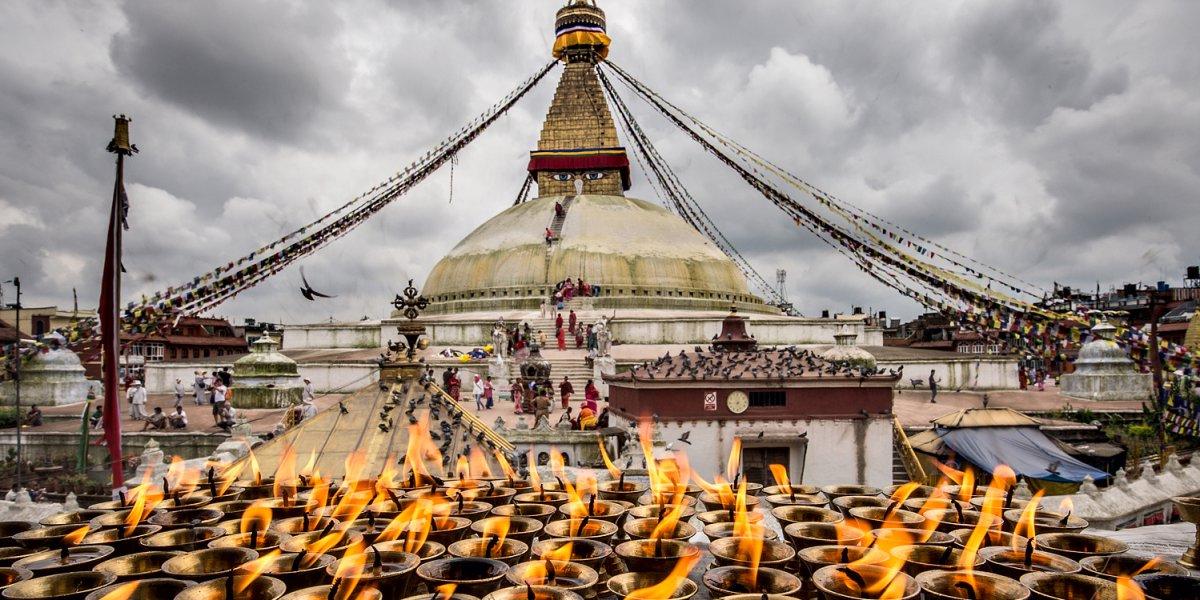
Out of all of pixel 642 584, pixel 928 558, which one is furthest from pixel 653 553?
pixel 928 558

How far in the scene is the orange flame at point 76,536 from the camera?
158 inches

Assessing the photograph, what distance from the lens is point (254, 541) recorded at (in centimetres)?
396

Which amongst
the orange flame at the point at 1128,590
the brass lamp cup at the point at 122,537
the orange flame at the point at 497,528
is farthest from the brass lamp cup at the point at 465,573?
the orange flame at the point at 1128,590

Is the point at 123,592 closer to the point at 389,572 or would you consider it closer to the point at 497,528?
the point at 389,572

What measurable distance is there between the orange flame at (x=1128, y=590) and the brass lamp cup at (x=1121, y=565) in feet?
1.37

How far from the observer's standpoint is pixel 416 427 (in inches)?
254

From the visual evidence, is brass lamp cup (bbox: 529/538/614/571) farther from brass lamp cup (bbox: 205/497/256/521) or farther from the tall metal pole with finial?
the tall metal pole with finial

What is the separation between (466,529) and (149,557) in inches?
57.7

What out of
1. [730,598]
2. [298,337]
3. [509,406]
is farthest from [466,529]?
[298,337]

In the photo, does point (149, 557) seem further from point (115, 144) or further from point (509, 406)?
point (509, 406)

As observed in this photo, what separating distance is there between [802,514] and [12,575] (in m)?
3.77

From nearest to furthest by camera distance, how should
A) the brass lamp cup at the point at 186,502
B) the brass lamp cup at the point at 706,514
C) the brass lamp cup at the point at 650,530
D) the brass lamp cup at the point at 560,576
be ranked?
the brass lamp cup at the point at 560,576
the brass lamp cup at the point at 650,530
the brass lamp cup at the point at 706,514
the brass lamp cup at the point at 186,502

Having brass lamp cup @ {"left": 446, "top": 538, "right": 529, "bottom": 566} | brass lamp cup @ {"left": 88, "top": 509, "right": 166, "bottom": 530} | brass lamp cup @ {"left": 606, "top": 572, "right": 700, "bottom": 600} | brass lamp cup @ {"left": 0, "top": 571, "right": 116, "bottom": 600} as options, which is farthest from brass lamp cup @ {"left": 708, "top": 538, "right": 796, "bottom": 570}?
brass lamp cup @ {"left": 88, "top": 509, "right": 166, "bottom": 530}

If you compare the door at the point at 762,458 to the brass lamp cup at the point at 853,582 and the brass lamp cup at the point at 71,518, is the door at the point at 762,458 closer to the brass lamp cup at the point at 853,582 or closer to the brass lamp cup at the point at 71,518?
the brass lamp cup at the point at 71,518
